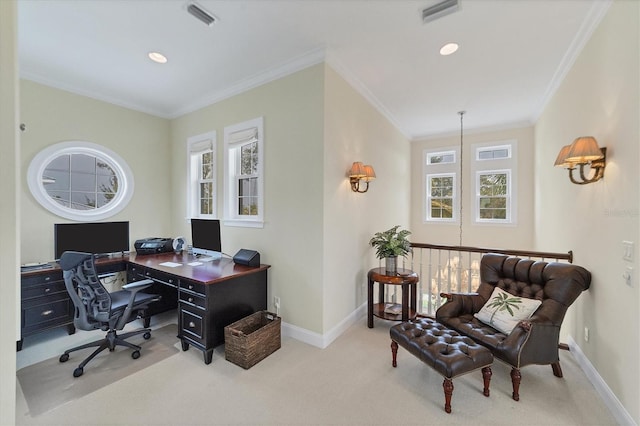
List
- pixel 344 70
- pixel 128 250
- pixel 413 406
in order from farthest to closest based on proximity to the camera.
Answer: pixel 128 250, pixel 344 70, pixel 413 406

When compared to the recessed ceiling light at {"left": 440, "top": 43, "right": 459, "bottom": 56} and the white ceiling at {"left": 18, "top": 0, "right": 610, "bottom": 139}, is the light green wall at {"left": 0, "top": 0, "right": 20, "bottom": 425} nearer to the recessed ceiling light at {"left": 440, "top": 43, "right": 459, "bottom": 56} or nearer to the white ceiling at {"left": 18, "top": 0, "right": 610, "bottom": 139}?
the white ceiling at {"left": 18, "top": 0, "right": 610, "bottom": 139}

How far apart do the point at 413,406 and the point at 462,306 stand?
111cm

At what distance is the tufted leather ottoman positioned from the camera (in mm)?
1890

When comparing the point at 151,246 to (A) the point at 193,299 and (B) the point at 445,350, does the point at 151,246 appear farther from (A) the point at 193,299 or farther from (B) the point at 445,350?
(B) the point at 445,350

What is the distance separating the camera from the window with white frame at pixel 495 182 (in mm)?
5246

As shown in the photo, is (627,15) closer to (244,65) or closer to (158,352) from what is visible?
(244,65)

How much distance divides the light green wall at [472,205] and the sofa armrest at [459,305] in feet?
7.80

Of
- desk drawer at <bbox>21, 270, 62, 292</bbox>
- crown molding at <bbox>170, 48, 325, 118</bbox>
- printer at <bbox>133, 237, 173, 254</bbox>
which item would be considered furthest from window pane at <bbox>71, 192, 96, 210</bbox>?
crown molding at <bbox>170, 48, 325, 118</bbox>

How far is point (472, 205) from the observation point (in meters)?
5.61

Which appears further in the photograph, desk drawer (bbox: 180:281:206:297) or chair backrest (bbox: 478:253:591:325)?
desk drawer (bbox: 180:281:206:297)

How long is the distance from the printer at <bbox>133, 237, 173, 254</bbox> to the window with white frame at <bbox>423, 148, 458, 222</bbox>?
5.20 metres

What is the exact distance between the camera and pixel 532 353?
6.84 feet

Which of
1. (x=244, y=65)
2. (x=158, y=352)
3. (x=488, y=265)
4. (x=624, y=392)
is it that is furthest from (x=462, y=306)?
(x=244, y=65)

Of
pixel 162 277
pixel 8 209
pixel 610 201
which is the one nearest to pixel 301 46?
pixel 8 209
